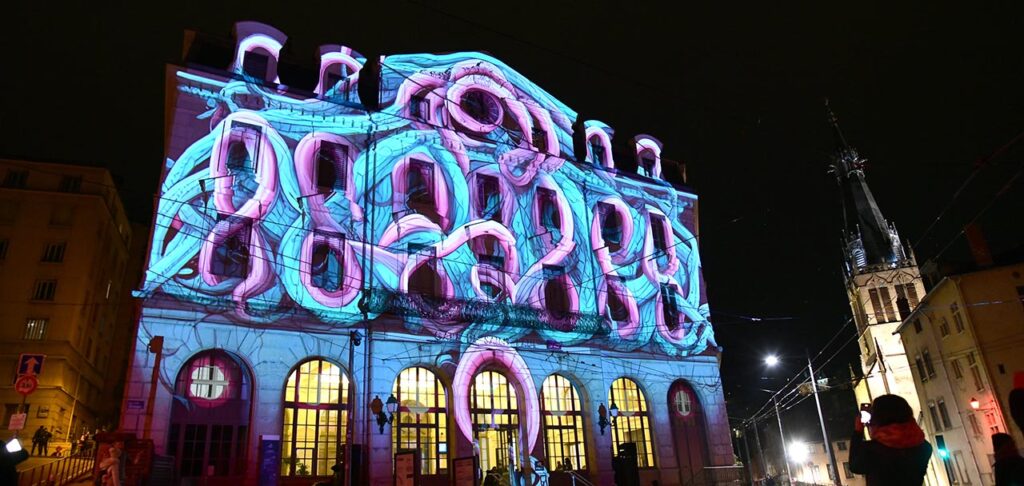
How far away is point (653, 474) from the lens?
2662cm

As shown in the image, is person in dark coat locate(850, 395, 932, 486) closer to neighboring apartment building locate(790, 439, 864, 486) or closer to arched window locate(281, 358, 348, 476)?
arched window locate(281, 358, 348, 476)

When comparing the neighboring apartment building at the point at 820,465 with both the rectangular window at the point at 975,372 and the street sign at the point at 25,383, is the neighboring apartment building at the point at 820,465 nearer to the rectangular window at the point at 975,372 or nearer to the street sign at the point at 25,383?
the rectangular window at the point at 975,372

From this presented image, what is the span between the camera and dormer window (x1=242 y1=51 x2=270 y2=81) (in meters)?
24.7

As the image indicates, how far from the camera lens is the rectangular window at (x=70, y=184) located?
40.2m

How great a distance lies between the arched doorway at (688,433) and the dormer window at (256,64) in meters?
21.8

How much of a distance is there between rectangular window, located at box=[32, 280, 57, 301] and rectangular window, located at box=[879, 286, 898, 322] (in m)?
70.1

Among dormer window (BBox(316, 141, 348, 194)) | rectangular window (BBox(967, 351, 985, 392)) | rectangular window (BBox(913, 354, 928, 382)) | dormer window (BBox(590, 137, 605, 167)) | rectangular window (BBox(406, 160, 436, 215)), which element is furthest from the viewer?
rectangular window (BBox(913, 354, 928, 382))

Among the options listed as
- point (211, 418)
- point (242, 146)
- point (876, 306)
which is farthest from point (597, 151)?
point (876, 306)

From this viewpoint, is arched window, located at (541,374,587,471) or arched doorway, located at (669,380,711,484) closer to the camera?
arched window, located at (541,374,587,471)

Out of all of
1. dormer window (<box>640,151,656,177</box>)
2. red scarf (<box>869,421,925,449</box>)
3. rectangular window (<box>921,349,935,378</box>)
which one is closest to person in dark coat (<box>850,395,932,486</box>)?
red scarf (<box>869,421,925,449</box>)

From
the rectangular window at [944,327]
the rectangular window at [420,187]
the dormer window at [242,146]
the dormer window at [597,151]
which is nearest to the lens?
the dormer window at [242,146]

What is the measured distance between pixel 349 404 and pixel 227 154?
10040 mm

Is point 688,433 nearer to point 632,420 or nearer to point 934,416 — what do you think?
point 632,420

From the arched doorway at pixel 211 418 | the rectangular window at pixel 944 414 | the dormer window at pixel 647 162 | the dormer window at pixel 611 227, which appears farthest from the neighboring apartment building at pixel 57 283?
the rectangular window at pixel 944 414
